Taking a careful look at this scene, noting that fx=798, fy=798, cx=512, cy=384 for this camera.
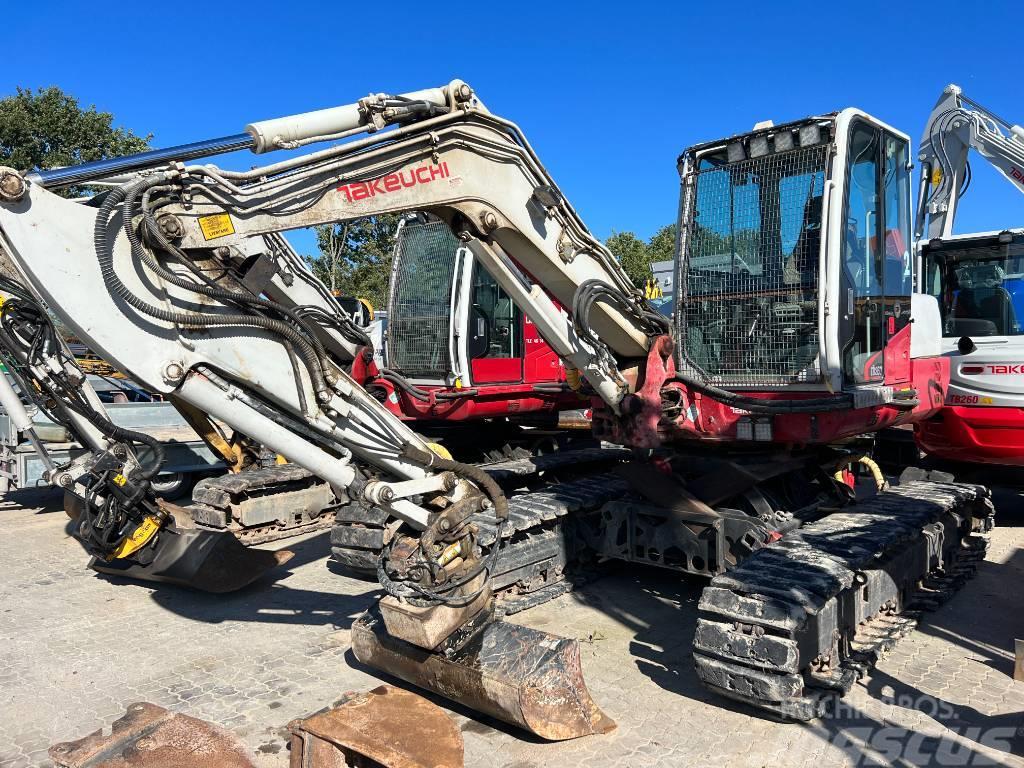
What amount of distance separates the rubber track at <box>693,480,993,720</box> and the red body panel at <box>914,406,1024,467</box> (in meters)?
2.23

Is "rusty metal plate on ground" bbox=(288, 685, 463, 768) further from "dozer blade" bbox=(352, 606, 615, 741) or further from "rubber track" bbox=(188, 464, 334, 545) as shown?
"rubber track" bbox=(188, 464, 334, 545)

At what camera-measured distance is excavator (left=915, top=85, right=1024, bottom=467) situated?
7.51 metres

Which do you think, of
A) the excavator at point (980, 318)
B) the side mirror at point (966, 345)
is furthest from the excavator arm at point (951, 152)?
the side mirror at point (966, 345)

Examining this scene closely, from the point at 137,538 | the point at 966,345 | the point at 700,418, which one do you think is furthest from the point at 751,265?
the point at 137,538

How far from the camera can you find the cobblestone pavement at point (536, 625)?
3799 mm

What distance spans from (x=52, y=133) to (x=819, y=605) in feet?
87.6

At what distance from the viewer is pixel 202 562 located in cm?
611

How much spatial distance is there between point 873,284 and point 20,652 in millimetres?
6007

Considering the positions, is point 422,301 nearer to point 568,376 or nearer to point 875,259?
point 568,376

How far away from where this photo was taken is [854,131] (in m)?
4.95

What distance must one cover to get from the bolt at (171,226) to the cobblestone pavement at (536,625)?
2.47m

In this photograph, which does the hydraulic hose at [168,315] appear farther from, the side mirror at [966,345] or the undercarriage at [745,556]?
the side mirror at [966,345]

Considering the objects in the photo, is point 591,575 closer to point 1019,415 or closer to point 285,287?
point 285,287

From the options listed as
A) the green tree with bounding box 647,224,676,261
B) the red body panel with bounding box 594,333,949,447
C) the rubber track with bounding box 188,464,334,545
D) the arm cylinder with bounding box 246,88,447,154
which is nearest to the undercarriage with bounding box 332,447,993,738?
the red body panel with bounding box 594,333,949,447
